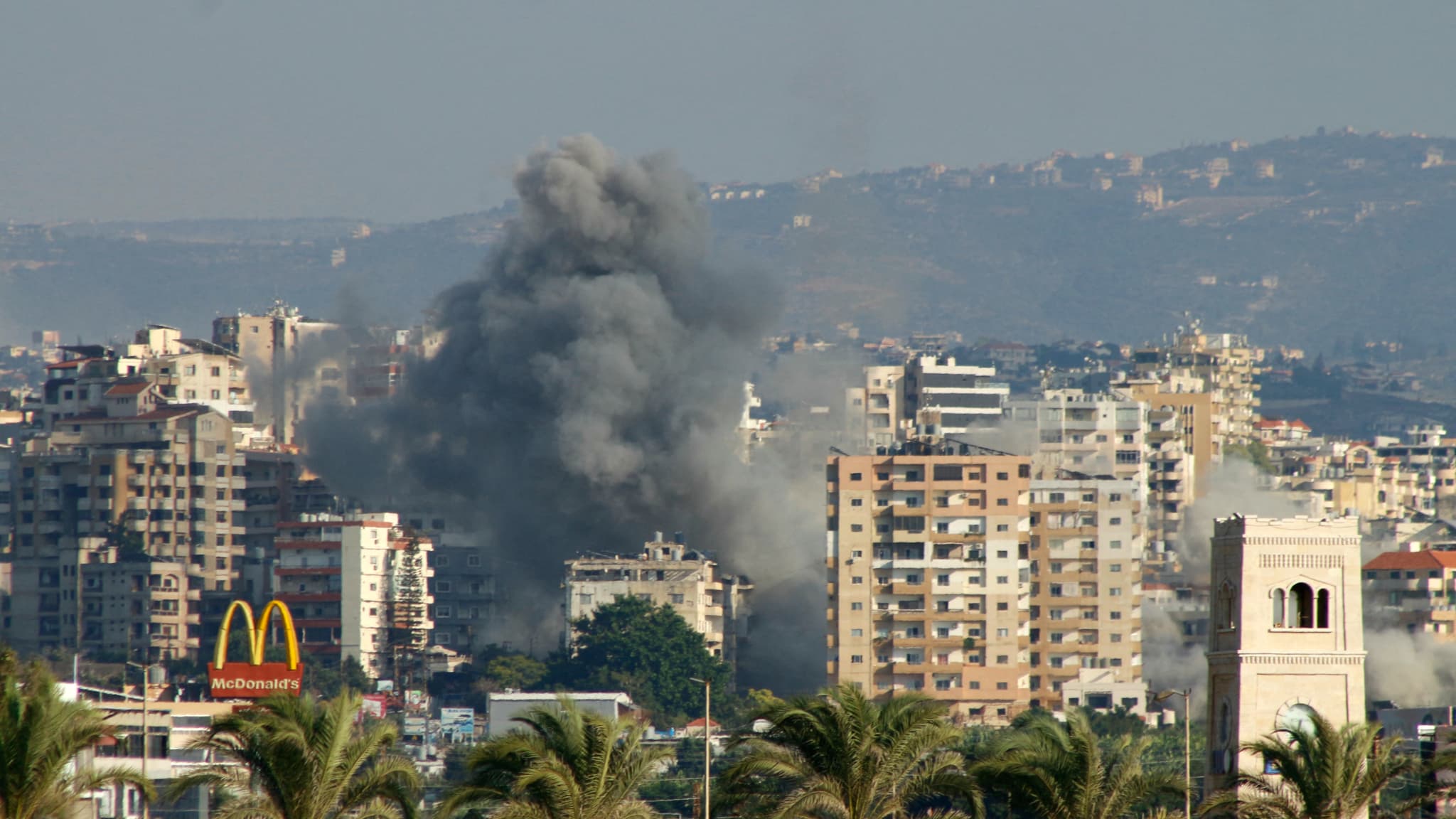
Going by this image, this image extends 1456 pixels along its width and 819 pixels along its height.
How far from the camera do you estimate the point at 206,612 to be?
124 m

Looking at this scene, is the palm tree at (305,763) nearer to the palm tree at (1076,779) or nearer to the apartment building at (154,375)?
the palm tree at (1076,779)

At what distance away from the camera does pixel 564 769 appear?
34.6 meters

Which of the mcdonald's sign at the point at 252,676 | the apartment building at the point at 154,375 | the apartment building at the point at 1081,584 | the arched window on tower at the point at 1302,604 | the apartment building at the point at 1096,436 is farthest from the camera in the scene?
the apartment building at the point at 1096,436

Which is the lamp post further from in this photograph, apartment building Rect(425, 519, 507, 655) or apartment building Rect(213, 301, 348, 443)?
apartment building Rect(213, 301, 348, 443)

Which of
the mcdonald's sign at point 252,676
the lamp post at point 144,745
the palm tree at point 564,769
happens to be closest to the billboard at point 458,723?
the lamp post at point 144,745

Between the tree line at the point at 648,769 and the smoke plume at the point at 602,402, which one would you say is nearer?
the tree line at the point at 648,769

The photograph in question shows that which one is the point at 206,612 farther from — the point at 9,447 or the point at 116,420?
the point at 9,447

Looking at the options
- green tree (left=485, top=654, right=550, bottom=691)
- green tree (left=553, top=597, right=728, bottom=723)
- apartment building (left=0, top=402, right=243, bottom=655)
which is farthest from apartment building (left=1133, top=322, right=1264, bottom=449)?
green tree (left=485, top=654, right=550, bottom=691)

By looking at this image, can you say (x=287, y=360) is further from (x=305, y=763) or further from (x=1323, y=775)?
(x=1323, y=775)

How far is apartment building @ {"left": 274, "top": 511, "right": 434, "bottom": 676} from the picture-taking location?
117 m

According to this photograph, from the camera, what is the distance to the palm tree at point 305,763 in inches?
1351

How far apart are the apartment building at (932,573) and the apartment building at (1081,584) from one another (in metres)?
2.97

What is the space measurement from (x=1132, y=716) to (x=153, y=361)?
194 ft

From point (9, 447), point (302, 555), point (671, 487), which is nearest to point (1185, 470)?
point (671, 487)
